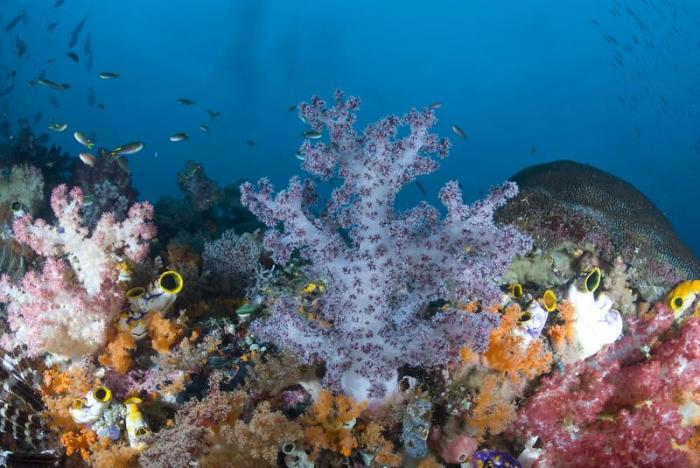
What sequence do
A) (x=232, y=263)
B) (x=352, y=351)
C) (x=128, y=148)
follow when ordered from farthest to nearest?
(x=128, y=148) < (x=232, y=263) < (x=352, y=351)

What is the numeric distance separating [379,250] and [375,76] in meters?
105

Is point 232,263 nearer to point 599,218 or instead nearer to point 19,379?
point 19,379

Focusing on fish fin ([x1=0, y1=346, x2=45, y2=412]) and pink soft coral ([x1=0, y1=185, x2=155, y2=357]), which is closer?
fish fin ([x1=0, y1=346, x2=45, y2=412])

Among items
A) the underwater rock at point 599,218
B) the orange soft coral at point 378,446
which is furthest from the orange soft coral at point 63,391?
the underwater rock at point 599,218

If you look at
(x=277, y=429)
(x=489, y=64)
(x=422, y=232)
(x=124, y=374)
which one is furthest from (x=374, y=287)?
(x=489, y=64)

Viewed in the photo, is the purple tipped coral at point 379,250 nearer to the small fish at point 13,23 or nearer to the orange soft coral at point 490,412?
the orange soft coral at point 490,412

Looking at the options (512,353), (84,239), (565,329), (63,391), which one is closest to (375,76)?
(84,239)

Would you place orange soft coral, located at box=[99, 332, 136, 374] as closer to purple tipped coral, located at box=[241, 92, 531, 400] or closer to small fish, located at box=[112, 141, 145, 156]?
purple tipped coral, located at box=[241, 92, 531, 400]

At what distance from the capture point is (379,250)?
313 centimetres

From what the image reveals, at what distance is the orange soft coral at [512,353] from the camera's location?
3807 mm

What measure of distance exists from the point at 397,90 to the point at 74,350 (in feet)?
337

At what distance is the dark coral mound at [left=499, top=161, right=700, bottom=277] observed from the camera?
243 inches

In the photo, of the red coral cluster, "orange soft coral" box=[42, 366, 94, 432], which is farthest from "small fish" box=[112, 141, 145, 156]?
the red coral cluster

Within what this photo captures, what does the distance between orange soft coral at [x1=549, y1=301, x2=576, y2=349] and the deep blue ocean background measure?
272 ft
